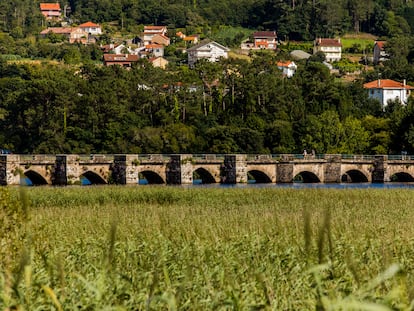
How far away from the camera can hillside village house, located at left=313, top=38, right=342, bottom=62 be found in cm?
16538

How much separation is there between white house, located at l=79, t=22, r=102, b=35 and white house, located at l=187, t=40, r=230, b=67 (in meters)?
35.2

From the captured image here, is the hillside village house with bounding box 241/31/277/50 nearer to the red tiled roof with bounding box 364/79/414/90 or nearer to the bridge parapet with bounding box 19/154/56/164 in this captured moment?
the red tiled roof with bounding box 364/79/414/90

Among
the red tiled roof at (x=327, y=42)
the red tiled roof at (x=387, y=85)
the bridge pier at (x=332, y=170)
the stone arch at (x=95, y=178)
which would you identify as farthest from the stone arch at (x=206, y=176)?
the red tiled roof at (x=327, y=42)

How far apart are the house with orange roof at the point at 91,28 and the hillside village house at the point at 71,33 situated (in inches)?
56.6

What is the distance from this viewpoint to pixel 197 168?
78.6m

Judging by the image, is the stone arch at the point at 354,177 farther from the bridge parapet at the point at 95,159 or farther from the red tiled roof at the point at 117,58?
the red tiled roof at the point at 117,58

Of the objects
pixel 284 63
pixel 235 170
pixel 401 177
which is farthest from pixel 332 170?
pixel 284 63

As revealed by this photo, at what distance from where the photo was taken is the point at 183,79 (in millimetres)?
106500

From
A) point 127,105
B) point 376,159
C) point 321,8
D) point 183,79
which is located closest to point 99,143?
point 127,105

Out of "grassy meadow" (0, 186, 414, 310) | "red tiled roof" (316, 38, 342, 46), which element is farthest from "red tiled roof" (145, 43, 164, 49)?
"grassy meadow" (0, 186, 414, 310)

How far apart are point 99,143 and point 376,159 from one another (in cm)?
2604

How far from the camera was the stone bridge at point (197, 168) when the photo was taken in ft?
248

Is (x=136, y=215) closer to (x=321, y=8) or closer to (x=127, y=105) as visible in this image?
(x=127, y=105)

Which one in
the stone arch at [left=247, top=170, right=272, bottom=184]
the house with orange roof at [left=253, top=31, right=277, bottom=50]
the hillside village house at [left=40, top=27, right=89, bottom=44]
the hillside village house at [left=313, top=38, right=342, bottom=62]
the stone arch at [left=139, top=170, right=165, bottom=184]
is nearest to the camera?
the stone arch at [left=139, top=170, right=165, bottom=184]
